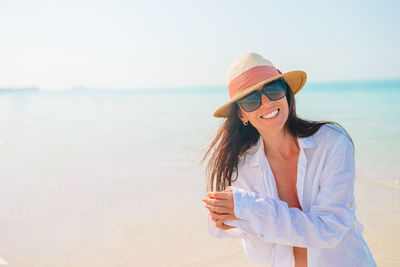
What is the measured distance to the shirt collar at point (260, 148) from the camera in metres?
2.33

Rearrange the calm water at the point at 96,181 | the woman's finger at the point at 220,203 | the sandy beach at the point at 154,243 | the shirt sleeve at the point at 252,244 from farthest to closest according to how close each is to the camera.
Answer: the calm water at the point at 96,181 < the sandy beach at the point at 154,243 < the shirt sleeve at the point at 252,244 < the woman's finger at the point at 220,203

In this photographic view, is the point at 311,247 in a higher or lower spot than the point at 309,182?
lower

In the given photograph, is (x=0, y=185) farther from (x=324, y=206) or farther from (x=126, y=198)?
(x=324, y=206)

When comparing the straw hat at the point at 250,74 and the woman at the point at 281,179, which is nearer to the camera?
the woman at the point at 281,179

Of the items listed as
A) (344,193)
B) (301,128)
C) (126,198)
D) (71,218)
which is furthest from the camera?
(126,198)

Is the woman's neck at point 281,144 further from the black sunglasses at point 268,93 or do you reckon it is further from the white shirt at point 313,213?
the black sunglasses at point 268,93

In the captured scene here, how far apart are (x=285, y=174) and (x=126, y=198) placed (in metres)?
3.68

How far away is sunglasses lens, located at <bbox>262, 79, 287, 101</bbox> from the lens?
2.34 metres

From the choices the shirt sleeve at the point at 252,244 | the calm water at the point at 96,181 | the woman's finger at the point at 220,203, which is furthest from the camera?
the calm water at the point at 96,181

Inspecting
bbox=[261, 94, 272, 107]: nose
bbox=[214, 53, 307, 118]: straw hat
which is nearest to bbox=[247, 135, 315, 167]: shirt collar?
bbox=[261, 94, 272, 107]: nose

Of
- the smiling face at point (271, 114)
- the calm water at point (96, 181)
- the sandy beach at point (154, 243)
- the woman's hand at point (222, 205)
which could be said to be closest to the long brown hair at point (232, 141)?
the smiling face at point (271, 114)

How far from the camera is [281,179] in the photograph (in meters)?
2.60

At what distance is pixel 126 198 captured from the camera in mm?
5664

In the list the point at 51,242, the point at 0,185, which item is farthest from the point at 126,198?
the point at 0,185
